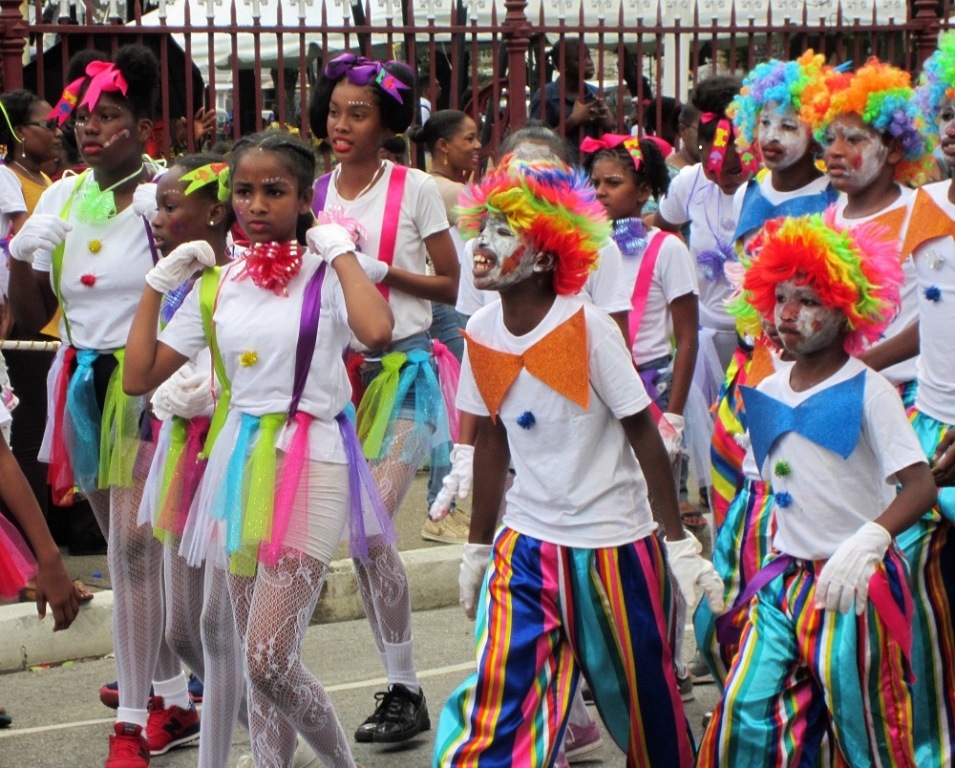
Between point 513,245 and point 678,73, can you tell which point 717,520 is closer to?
point 513,245

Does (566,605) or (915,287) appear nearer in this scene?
(566,605)

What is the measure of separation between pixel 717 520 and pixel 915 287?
1.11 metres

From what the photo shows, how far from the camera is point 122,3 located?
12547 millimetres

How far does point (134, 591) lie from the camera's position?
226 inches

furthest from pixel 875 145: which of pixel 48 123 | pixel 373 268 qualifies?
pixel 48 123

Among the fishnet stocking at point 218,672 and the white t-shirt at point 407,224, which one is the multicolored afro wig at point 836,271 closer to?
the white t-shirt at point 407,224

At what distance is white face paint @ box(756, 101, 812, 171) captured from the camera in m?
6.51

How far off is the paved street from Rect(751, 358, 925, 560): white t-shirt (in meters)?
1.41

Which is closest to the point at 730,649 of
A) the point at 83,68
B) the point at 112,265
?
the point at 112,265

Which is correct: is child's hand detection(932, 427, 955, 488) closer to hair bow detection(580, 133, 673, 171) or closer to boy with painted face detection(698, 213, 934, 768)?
boy with painted face detection(698, 213, 934, 768)

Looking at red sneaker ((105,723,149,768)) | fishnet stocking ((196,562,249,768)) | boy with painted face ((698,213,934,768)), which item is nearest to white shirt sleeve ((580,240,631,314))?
boy with painted face ((698,213,934,768))

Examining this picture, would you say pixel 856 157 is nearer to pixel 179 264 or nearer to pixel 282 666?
pixel 179 264

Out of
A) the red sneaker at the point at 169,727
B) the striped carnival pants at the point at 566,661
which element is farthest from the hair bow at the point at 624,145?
the red sneaker at the point at 169,727

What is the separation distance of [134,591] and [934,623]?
8.33ft
